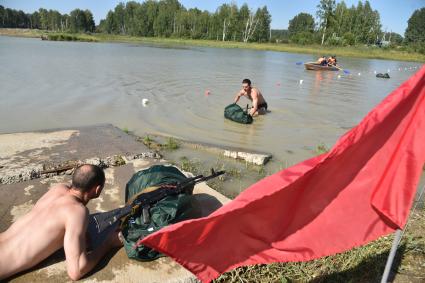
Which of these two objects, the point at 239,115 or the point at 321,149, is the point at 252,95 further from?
the point at 321,149

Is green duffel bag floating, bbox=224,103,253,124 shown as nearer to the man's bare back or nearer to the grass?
the grass

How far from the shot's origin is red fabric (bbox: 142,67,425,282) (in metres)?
2.61

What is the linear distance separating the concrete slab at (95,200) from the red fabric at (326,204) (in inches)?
34.2

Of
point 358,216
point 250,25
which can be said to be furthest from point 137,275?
point 250,25

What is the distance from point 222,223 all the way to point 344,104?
1354cm

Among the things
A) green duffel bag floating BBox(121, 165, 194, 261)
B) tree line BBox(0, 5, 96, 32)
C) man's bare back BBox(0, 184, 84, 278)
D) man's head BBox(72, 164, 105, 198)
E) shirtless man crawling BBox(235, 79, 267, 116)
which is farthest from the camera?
tree line BBox(0, 5, 96, 32)

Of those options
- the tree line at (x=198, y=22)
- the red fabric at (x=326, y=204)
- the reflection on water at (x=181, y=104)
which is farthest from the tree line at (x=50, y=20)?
the red fabric at (x=326, y=204)

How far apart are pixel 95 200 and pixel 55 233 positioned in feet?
4.83

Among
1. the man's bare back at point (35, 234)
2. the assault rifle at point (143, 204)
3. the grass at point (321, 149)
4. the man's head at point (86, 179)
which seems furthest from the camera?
the grass at point (321, 149)

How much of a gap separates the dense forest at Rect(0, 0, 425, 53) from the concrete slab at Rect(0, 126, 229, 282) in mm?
61010

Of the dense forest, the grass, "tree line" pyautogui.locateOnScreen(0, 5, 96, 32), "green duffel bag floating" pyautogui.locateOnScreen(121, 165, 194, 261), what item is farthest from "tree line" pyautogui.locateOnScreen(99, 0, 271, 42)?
"green duffel bag floating" pyautogui.locateOnScreen(121, 165, 194, 261)

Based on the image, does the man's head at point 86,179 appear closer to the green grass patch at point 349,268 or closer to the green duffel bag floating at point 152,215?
the green duffel bag floating at point 152,215

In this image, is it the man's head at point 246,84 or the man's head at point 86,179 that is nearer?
the man's head at point 86,179

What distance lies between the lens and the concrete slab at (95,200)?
130 inches
